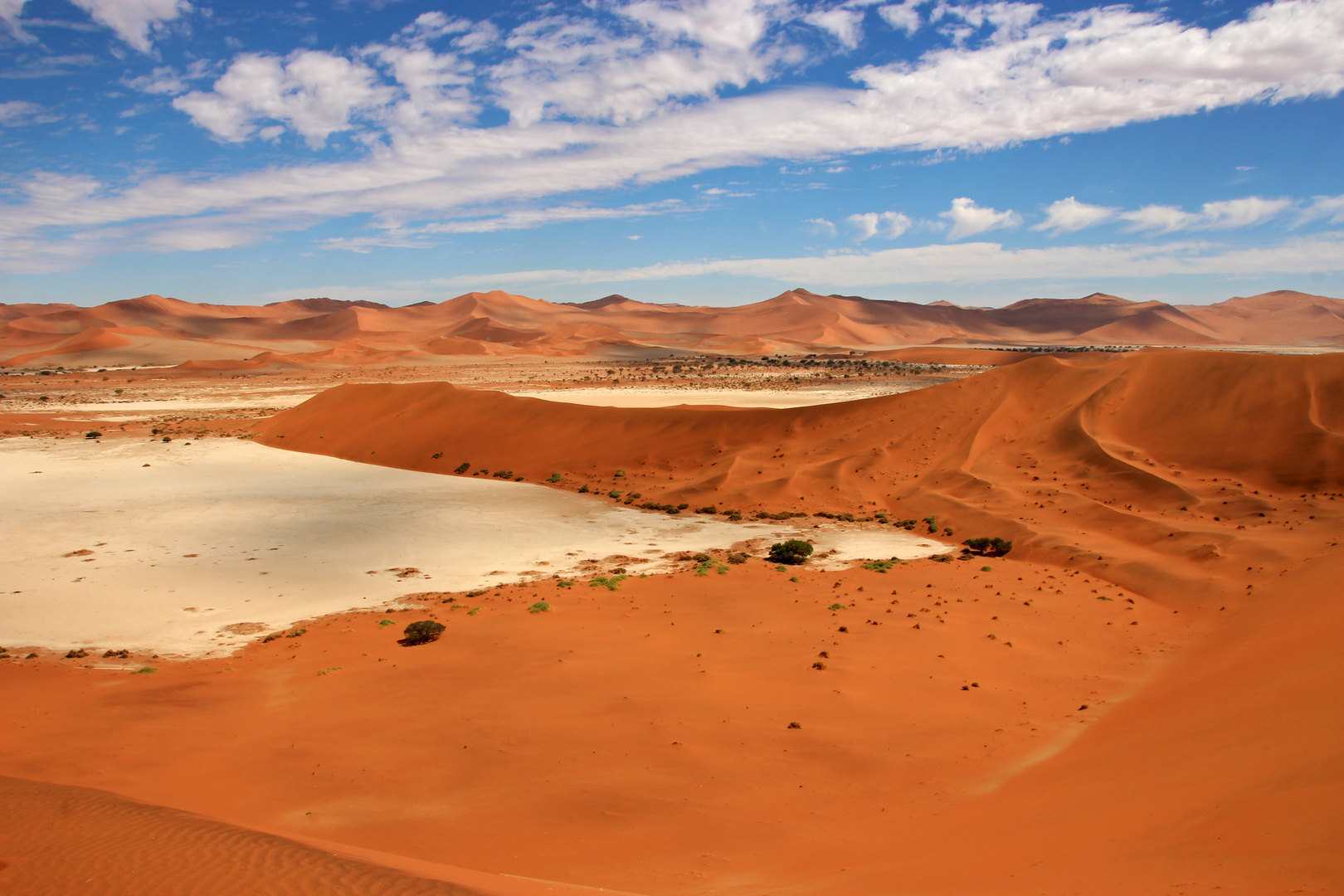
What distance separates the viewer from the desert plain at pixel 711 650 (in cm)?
490

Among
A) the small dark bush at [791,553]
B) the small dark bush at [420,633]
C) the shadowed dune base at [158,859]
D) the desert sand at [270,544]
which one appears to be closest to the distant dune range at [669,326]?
the desert sand at [270,544]

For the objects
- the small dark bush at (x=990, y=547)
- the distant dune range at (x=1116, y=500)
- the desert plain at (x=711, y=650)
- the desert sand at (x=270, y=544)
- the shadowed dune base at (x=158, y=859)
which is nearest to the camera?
the shadowed dune base at (x=158, y=859)

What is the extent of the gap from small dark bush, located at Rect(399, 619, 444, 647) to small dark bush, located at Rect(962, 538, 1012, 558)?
9254 mm

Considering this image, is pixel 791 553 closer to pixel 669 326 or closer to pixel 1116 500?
pixel 1116 500

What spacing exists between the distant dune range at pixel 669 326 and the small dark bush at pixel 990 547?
89714mm

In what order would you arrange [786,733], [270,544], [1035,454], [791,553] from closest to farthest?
[786,733]
[791,553]
[270,544]
[1035,454]

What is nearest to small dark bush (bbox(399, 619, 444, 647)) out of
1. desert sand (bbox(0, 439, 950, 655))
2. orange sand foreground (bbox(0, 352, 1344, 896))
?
orange sand foreground (bbox(0, 352, 1344, 896))

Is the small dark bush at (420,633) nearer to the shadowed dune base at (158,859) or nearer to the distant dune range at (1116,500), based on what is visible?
the shadowed dune base at (158,859)

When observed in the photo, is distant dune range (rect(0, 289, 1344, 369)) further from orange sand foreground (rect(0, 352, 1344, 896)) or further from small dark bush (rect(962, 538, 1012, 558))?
orange sand foreground (rect(0, 352, 1344, 896))

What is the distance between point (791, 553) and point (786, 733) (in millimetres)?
6872

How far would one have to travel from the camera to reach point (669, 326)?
17300 centimetres

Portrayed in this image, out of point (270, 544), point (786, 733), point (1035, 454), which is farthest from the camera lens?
→ point (1035, 454)

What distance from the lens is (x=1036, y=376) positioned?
2244cm

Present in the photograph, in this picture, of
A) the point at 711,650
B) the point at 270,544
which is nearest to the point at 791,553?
the point at 711,650
